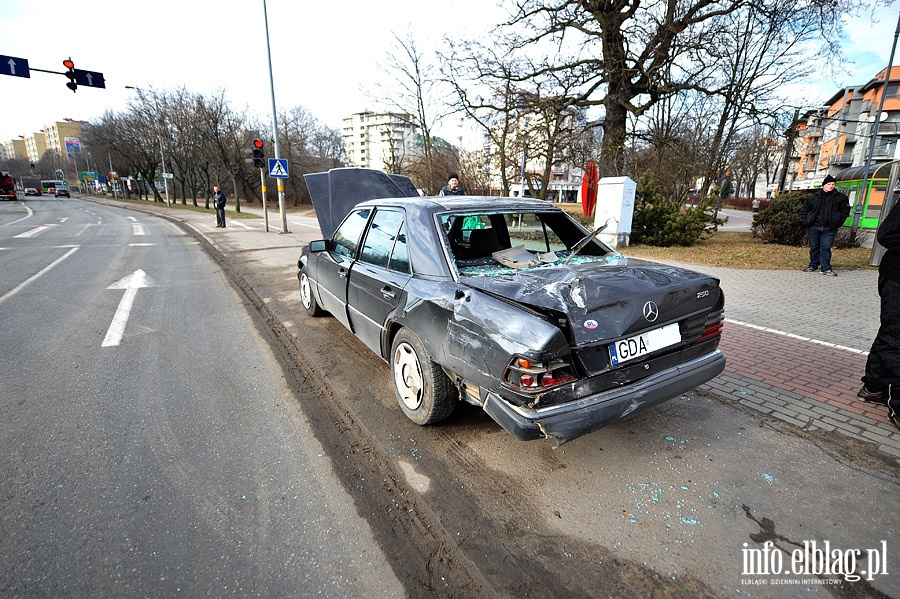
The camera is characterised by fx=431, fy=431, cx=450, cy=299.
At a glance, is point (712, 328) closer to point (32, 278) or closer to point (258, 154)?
point (32, 278)

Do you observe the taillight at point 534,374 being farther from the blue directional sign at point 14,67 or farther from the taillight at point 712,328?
the blue directional sign at point 14,67

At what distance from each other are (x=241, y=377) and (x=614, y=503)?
10.8 feet

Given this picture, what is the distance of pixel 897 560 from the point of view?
6.66ft

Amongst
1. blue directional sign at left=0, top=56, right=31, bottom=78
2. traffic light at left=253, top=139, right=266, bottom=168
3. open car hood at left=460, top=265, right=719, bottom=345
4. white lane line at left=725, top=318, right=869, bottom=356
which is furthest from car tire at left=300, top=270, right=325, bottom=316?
blue directional sign at left=0, top=56, right=31, bottom=78

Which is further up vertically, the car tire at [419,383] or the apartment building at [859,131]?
the apartment building at [859,131]

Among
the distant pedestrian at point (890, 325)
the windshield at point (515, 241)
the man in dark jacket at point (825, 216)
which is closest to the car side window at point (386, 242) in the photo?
the windshield at point (515, 241)

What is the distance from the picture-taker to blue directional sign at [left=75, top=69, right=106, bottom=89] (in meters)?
16.1

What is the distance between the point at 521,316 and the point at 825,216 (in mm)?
9183

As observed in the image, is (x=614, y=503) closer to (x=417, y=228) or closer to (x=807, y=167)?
(x=417, y=228)

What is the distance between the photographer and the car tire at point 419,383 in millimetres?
2867

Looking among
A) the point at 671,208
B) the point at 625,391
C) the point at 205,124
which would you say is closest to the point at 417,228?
the point at 625,391

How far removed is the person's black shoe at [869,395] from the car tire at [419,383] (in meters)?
3.41

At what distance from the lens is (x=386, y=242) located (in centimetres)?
362

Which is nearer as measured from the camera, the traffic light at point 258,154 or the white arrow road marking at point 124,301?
the white arrow road marking at point 124,301
